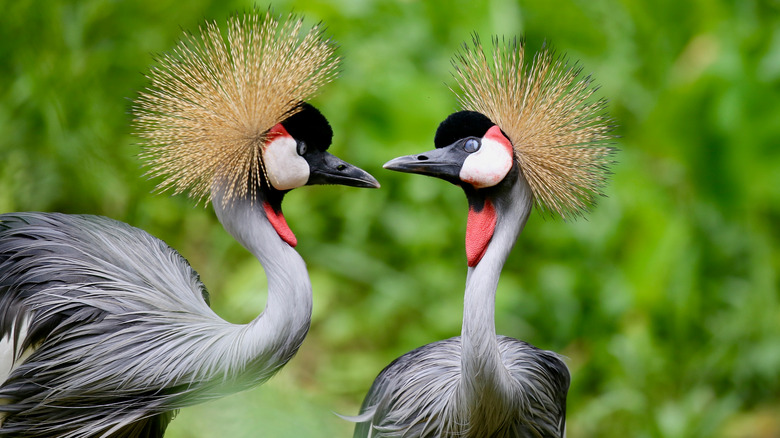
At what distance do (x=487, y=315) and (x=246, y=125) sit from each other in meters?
0.49

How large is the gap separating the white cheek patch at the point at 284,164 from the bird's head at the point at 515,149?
0.15 m

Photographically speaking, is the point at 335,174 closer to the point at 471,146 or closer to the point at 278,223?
the point at 278,223

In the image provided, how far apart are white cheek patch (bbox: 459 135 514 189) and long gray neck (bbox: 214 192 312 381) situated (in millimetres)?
320

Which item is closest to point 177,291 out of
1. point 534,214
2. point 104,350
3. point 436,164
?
point 104,350

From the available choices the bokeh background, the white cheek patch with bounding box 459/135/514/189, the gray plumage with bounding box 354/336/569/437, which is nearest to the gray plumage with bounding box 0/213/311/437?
the gray plumage with bounding box 354/336/569/437

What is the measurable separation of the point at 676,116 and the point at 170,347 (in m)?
1.68

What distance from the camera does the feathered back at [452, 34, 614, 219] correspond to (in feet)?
4.54

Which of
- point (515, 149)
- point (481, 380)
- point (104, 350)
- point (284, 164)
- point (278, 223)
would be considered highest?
point (515, 149)

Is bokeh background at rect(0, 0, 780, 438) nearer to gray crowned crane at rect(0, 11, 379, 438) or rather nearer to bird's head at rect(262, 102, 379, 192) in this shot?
gray crowned crane at rect(0, 11, 379, 438)

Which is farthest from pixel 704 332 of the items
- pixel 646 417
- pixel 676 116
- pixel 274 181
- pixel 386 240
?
pixel 274 181

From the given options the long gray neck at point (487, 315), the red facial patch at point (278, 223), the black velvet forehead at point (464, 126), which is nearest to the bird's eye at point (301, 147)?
the red facial patch at point (278, 223)

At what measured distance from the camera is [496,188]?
1376mm

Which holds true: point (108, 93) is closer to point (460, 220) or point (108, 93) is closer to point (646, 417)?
point (460, 220)

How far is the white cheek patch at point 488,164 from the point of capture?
134 cm
